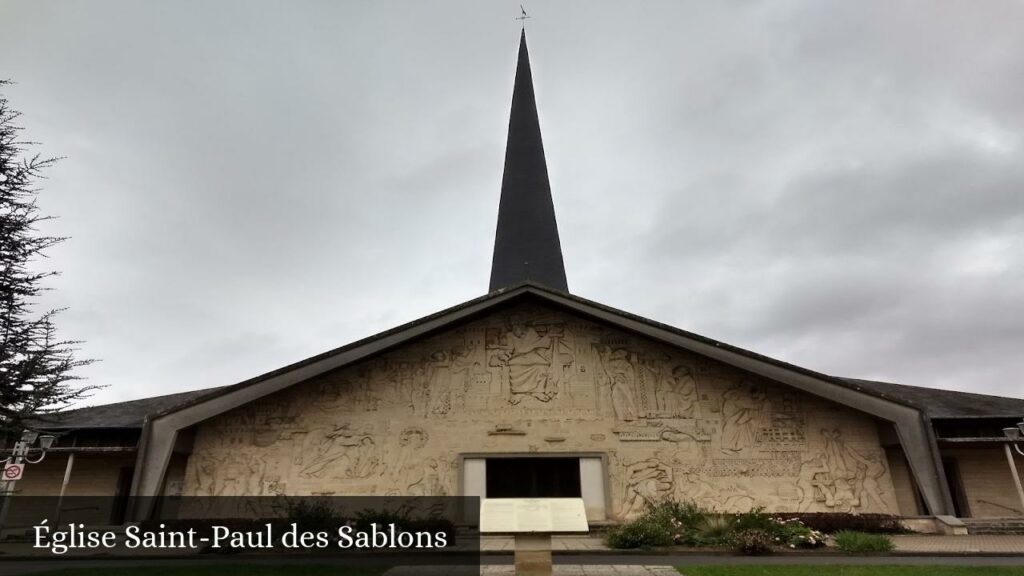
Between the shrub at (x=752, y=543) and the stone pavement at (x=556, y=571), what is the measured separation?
2312 mm

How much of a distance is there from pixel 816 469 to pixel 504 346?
8.82m

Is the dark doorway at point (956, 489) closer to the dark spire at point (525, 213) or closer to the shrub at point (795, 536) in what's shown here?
the shrub at point (795, 536)

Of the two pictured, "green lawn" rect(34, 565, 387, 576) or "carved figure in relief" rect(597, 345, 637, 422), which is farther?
"carved figure in relief" rect(597, 345, 637, 422)

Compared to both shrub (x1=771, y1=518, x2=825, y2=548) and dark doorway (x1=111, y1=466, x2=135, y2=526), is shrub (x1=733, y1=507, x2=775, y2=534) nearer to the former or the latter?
shrub (x1=771, y1=518, x2=825, y2=548)

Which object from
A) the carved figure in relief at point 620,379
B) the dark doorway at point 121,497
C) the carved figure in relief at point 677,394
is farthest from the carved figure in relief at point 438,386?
the dark doorway at point 121,497

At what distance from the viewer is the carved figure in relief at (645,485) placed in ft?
44.1

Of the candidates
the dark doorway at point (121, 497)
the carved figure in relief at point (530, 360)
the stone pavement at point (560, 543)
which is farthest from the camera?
the dark doorway at point (121, 497)

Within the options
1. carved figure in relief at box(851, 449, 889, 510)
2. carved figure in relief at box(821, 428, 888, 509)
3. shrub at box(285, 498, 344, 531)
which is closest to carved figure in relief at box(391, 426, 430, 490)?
shrub at box(285, 498, 344, 531)

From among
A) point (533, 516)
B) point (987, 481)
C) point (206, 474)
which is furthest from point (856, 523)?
point (206, 474)

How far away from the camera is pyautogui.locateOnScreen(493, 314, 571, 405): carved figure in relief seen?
47.9ft

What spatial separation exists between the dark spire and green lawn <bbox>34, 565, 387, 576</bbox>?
713 inches

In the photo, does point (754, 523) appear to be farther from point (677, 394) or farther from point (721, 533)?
point (677, 394)

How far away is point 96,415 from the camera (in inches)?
647

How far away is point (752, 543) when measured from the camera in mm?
9328
